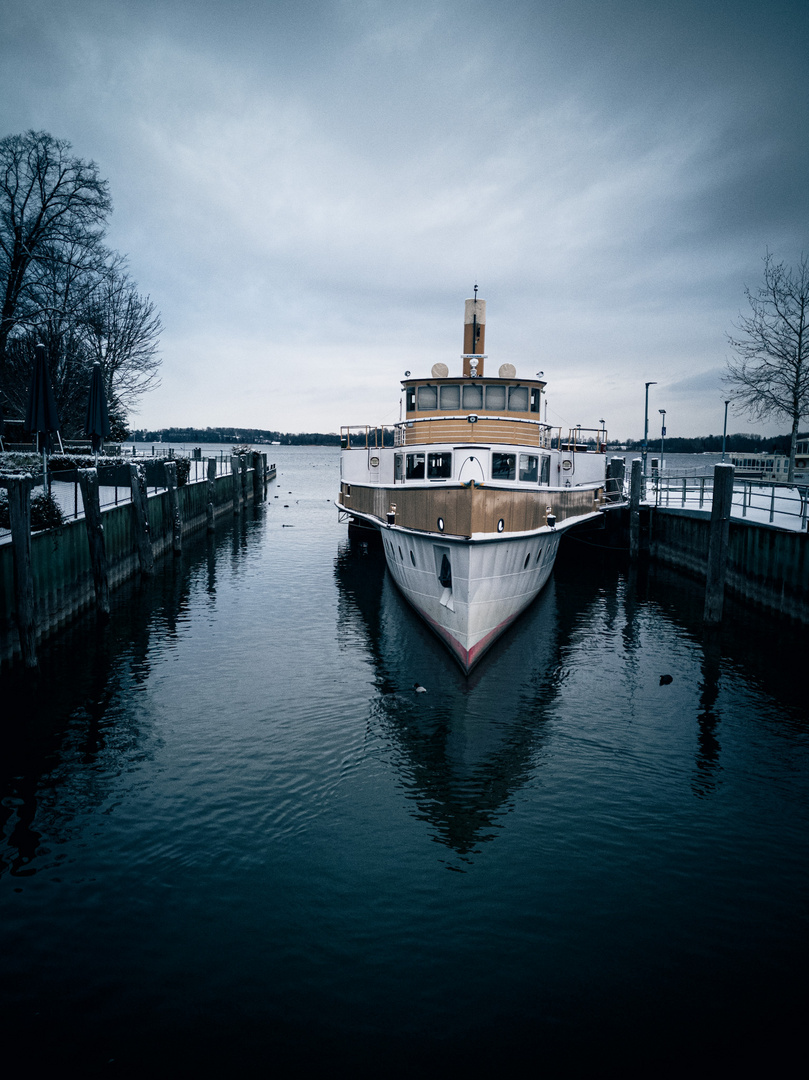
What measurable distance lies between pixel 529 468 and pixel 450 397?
3.46 metres

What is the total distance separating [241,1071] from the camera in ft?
16.2

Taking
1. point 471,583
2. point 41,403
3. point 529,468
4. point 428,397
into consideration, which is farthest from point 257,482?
point 471,583

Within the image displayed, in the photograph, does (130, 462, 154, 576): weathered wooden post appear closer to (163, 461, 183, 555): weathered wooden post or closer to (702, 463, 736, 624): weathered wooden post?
(163, 461, 183, 555): weathered wooden post

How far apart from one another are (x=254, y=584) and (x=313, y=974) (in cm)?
1801

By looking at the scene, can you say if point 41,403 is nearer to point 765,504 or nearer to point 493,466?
point 493,466

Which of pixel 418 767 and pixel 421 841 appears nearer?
pixel 421 841

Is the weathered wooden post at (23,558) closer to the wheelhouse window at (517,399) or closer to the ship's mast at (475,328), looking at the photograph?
the wheelhouse window at (517,399)

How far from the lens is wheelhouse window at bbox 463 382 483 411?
2034 cm

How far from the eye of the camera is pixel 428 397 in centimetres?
2062

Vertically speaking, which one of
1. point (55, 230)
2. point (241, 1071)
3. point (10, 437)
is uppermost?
point (55, 230)

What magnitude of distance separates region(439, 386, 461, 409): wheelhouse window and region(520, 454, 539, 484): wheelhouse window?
293cm

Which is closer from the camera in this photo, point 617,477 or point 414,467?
point 414,467

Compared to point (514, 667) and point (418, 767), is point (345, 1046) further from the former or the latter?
point (514, 667)

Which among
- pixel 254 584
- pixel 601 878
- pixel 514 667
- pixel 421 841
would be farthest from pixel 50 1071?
pixel 254 584
